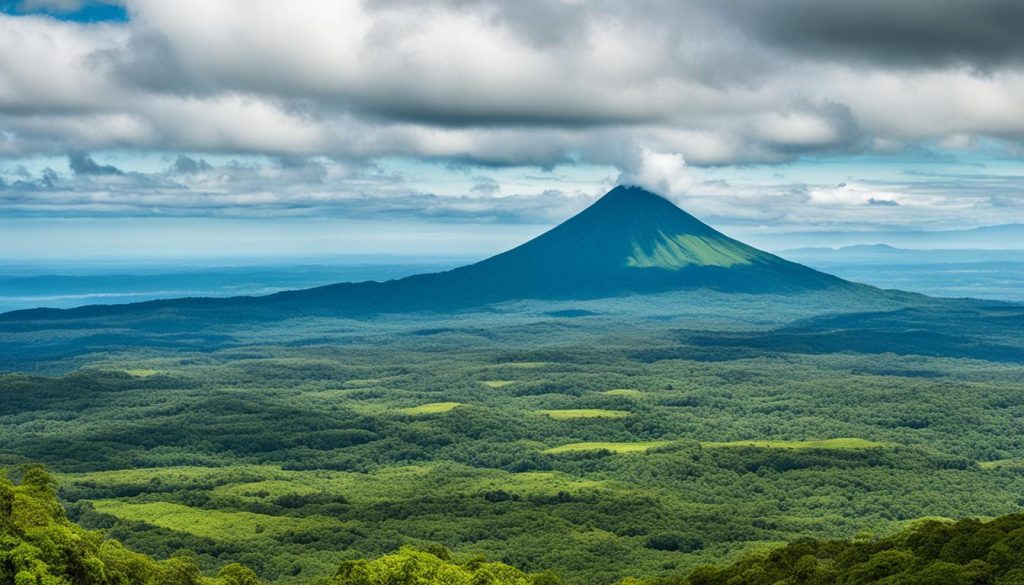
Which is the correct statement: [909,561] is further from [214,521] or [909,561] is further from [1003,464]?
[1003,464]

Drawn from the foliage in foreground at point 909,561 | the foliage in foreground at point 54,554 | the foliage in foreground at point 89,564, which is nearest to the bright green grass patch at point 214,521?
the foliage in foreground at point 89,564

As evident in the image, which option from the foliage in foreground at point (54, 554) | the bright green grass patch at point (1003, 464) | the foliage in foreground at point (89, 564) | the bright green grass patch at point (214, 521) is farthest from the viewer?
the bright green grass patch at point (1003, 464)

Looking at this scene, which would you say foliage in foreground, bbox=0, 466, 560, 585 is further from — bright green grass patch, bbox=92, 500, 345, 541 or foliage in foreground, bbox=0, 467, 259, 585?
bright green grass patch, bbox=92, 500, 345, 541

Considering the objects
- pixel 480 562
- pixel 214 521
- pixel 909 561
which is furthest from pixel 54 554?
pixel 214 521

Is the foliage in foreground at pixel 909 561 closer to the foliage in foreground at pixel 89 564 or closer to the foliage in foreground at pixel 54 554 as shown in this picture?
the foliage in foreground at pixel 89 564

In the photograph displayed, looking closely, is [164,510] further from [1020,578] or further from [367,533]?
[1020,578]

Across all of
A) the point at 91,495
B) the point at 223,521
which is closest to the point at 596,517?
the point at 223,521

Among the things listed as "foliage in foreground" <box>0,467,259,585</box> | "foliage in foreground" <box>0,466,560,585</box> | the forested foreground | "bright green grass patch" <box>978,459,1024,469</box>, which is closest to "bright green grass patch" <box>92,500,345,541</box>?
the forested foreground
